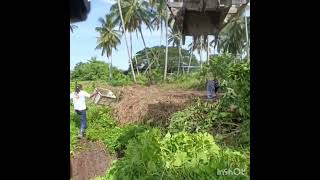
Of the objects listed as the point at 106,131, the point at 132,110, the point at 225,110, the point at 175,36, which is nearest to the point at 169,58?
the point at 175,36

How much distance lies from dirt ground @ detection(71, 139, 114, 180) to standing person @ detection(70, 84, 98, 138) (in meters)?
0.12

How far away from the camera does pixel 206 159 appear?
12.7 ft

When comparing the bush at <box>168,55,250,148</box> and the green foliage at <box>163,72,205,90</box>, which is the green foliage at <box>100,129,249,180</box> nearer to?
the bush at <box>168,55,250,148</box>

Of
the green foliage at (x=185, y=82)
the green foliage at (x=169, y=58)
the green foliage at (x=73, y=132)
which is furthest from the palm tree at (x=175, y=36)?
the green foliage at (x=73, y=132)

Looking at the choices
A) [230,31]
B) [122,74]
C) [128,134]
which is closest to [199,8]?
[230,31]

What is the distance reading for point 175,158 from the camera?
391 centimetres

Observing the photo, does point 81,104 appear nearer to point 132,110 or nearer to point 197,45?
point 132,110

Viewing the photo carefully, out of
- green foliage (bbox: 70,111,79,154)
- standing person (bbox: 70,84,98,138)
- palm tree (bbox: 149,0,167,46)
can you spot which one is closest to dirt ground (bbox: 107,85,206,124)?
standing person (bbox: 70,84,98,138)

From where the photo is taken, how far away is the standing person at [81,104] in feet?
12.8

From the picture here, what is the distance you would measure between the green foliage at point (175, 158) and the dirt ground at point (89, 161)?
0.27 feet

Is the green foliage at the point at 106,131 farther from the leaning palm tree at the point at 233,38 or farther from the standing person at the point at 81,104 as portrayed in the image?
the leaning palm tree at the point at 233,38
